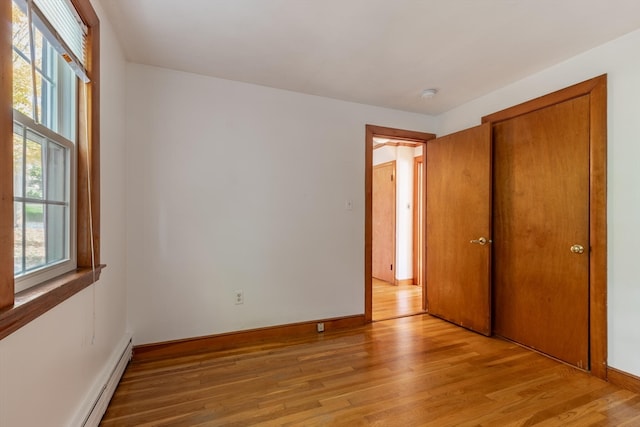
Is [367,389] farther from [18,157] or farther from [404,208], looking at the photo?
[404,208]

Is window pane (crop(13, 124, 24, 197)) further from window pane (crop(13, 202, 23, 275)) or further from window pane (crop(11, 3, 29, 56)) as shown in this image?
window pane (crop(11, 3, 29, 56))

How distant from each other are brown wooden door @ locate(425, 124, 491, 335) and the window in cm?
304

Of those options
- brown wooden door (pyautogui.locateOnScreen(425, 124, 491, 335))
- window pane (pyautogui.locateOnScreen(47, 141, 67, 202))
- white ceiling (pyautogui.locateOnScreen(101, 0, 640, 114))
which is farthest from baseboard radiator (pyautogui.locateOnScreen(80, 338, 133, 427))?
brown wooden door (pyautogui.locateOnScreen(425, 124, 491, 335))

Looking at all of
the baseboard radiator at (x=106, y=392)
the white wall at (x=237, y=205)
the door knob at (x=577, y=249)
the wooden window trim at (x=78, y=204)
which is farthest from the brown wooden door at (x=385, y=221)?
the wooden window trim at (x=78, y=204)

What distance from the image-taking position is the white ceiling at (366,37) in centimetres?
168

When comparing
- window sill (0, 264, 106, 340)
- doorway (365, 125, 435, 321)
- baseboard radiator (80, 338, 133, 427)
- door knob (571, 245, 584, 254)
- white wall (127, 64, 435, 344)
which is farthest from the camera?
doorway (365, 125, 435, 321)

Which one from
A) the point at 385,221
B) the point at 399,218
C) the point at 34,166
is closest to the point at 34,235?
the point at 34,166

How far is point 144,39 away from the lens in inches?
79.1

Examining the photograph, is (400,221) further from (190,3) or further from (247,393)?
(190,3)

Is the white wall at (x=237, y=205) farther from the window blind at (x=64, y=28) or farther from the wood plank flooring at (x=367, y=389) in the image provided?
the window blind at (x=64, y=28)

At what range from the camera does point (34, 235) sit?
1225 mm

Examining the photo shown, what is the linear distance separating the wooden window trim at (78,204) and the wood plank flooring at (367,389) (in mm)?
887

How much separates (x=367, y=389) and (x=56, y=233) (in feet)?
6.32

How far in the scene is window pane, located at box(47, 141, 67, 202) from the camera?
1.35 metres
